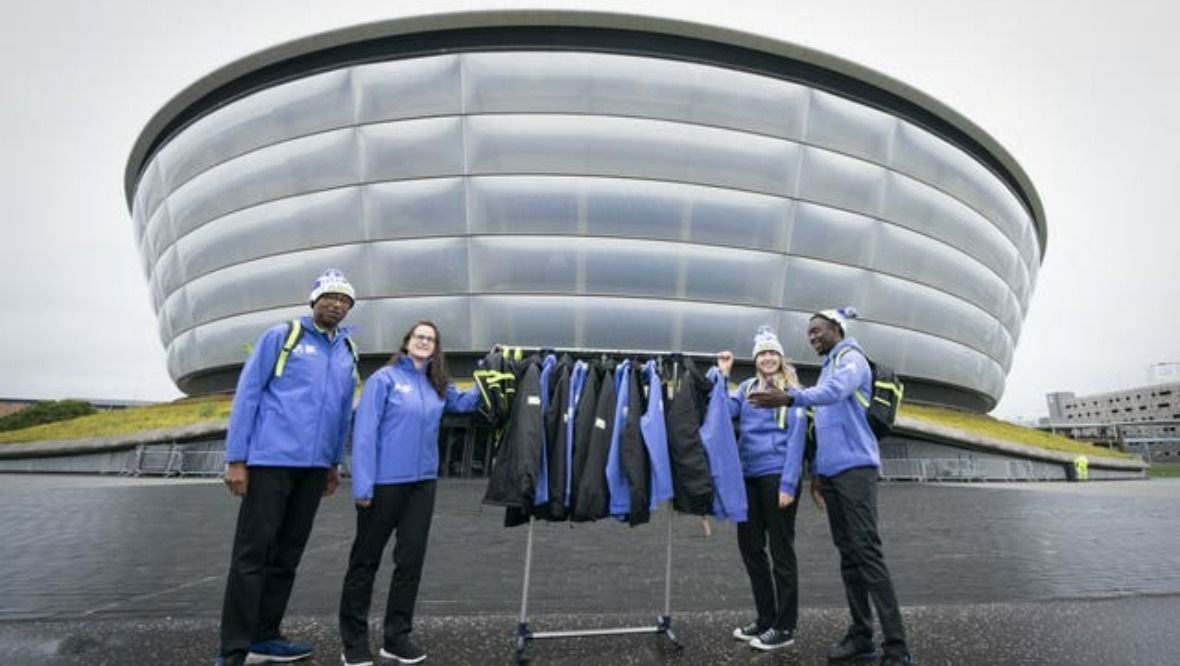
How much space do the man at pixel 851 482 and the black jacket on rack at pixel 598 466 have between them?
1128mm

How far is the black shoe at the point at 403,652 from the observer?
3.72 metres

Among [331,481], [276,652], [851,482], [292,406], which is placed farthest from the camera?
[331,481]

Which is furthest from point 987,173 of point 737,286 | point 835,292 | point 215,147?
Result: point 215,147

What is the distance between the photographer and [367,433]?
4008 millimetres

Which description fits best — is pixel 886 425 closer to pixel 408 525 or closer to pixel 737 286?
pixel 408 525

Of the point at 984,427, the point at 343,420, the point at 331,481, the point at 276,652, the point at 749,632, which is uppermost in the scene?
the point at 343,420

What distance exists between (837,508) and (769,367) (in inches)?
46.7

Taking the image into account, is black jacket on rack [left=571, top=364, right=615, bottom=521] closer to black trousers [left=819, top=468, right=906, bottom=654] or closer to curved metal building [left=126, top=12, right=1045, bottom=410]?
black trousers [left=819, top=468, right=906, bottom=654]

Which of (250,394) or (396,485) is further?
(396,485)

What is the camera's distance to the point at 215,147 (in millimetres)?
30422

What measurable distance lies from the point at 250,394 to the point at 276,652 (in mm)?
1751

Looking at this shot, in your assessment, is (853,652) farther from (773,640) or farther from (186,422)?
(186,422)

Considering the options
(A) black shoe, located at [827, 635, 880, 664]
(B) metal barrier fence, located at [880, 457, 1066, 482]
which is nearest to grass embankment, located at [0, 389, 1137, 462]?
(B) metal barrier fence, located at [880, 457, 1066, 482]

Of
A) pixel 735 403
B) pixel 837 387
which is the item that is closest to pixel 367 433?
pixel 735 403
